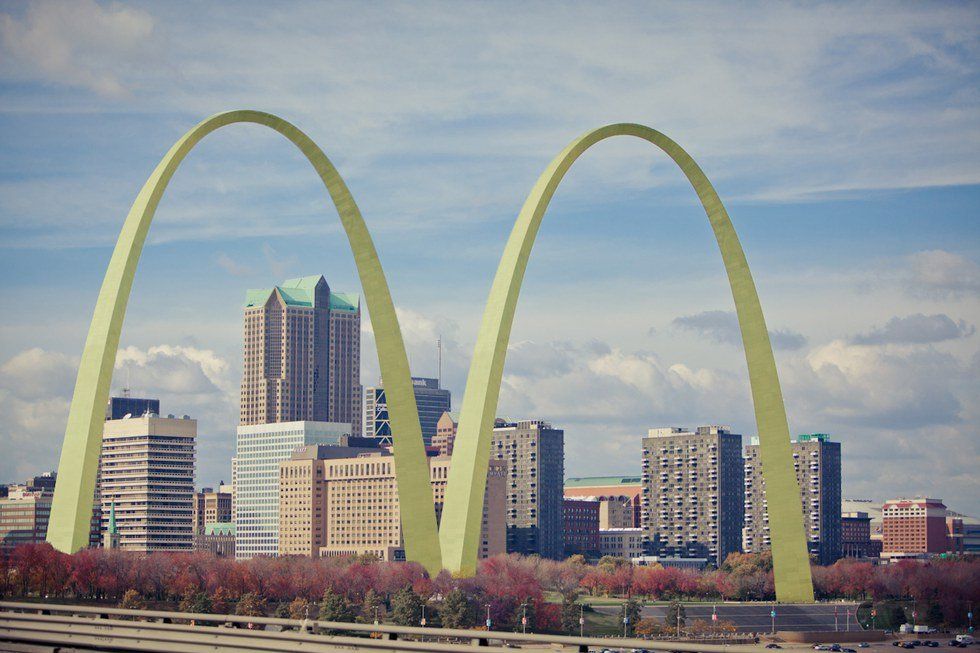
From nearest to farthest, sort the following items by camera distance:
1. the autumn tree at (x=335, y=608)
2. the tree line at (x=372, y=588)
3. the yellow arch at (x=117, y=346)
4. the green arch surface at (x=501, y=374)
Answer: the yellow arch at (x=117, y=346) < the green arch surface at (x=501, y=374) < the tree line at (x=372, y=588) < the autumn tree at (x=335, y=608)

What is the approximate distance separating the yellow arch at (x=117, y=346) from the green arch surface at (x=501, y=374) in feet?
5.54

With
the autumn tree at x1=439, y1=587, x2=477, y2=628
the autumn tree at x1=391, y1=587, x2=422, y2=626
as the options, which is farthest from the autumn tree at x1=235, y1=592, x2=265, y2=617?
the autumn tree at x1=439, y1=587, x2=477, y2=628

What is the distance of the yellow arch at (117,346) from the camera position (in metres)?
55.6

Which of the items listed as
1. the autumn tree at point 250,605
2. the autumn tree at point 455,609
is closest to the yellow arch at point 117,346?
the autumn tree at point 455,609

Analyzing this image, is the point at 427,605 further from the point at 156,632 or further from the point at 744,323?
the point at 156,632

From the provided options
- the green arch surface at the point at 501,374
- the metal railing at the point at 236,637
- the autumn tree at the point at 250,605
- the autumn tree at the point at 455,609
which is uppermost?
the green arch surface at the point at 501,374

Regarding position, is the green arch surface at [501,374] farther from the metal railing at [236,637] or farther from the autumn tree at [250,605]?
the metal railing at [236,637]

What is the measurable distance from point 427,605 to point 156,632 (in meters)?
47.2

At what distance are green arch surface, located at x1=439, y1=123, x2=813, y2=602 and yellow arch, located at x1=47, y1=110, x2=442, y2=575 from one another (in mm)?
1688

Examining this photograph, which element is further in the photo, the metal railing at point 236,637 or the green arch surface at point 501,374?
the green arch surface at point 501,374

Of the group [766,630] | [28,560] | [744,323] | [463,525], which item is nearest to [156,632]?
[463,525]

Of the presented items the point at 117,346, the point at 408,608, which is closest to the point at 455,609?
the point at 408,608

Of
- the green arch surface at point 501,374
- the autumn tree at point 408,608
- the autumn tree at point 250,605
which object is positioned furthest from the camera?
the autumn tree at point 250,605

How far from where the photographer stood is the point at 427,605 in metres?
70.8
